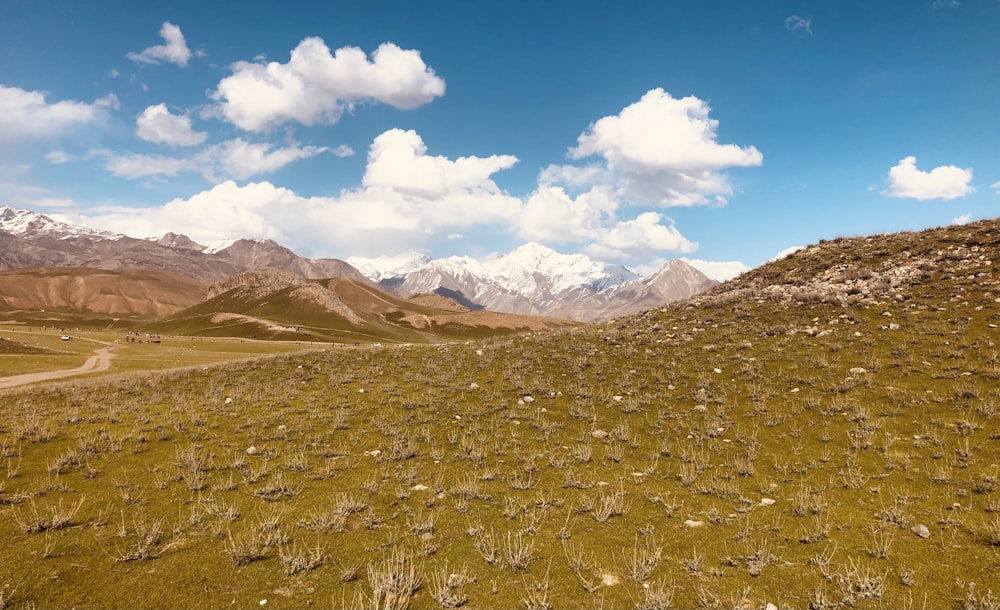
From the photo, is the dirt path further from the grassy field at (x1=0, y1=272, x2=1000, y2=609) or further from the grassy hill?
the grassy field at (x1=0, y1=272, x2=1000, y2=609)

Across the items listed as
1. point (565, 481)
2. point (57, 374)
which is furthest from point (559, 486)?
point (57, 374)

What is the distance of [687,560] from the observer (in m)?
8.36

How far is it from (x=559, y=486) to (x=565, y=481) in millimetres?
220

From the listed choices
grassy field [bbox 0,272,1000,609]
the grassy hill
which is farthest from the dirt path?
grassy field [bbox 0,272,1000,609]

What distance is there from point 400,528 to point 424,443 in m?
5.33

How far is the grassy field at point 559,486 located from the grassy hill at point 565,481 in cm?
6

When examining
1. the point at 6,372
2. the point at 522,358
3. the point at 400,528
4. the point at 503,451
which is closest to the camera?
A: the point at 400,528

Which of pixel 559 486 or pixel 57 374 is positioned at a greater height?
pixel 559 486

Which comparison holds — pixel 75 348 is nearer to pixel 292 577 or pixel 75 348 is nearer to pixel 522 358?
pixel 522 358

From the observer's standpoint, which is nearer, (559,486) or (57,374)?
(559,486)

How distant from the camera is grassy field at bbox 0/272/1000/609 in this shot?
7762 millimetres

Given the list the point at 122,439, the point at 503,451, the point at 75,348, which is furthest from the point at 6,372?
the point at 503,451

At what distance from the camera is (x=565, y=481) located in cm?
1185

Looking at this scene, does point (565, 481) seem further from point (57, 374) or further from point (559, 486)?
point (57, 374)
